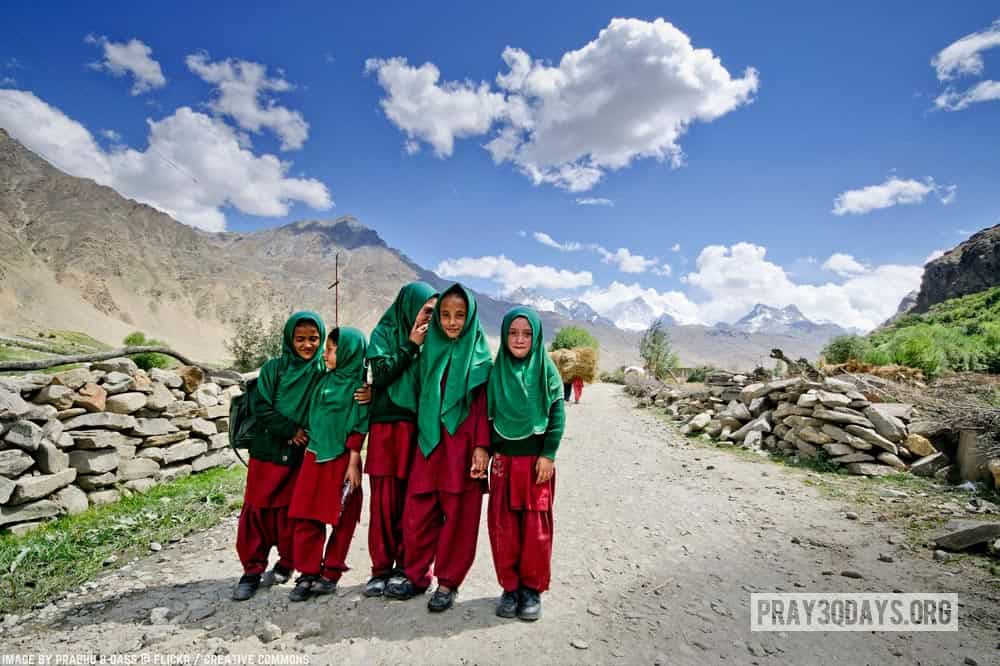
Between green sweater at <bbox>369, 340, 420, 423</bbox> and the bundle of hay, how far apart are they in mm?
17667

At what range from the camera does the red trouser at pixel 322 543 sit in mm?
3266

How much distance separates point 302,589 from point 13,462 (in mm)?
3672

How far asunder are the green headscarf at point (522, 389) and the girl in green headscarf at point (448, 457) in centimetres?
13

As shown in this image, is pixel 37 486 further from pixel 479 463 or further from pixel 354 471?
pixel 479 463

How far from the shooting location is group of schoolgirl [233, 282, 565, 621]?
122 inches

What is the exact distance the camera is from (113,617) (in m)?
3.09

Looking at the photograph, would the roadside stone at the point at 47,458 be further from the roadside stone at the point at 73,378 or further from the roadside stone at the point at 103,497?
the roadside stone at the point at 73,378

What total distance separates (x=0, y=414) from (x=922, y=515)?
8.92 metres

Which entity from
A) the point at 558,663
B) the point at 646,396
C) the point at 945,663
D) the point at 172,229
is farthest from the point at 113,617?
the point at 172,229

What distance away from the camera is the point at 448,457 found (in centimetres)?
316

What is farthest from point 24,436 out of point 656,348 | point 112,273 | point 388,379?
point 112,273

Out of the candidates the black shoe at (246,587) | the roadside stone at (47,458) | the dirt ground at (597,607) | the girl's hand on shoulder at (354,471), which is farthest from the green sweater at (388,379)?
the roadside stone at (47,458)

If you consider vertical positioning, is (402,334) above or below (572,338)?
below

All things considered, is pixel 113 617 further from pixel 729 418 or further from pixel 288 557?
pixel 729 418
